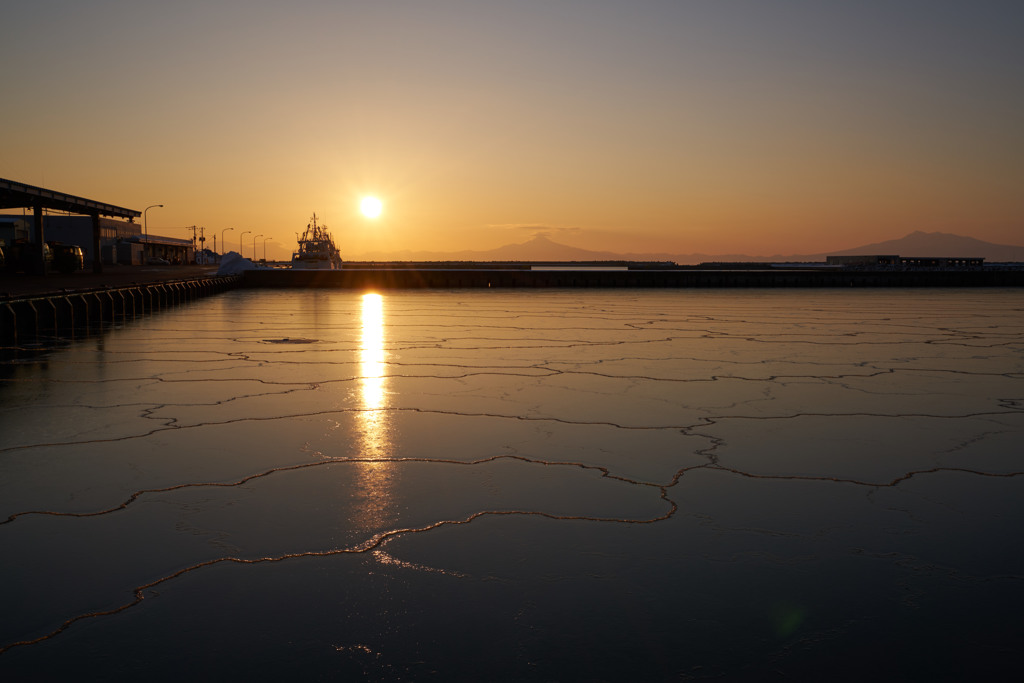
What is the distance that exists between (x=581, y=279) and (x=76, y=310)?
133ft

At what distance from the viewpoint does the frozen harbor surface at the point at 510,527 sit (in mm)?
3945

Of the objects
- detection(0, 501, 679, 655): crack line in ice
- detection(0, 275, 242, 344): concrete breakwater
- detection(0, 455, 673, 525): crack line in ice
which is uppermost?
detection(0, 275, 242, 344): concrete breakwater

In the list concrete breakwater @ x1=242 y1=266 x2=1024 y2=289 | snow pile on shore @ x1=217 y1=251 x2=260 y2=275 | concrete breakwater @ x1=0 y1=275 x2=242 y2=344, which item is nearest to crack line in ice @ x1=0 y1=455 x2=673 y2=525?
concrete breakwater @ x1=0 y1=275 x2=242 y2=344

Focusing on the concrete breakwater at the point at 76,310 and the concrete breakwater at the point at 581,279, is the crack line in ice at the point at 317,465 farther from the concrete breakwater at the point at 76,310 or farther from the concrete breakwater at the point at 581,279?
the concrete breakwater at the point at 581,279

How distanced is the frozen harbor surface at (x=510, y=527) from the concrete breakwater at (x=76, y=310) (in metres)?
7.82

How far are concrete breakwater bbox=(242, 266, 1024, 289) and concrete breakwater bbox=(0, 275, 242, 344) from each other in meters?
24.8

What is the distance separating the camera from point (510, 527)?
568cm

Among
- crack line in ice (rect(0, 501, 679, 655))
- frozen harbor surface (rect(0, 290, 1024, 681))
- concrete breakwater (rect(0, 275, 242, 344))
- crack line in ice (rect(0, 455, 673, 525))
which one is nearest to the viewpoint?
frozen harbor surface (rect(0, 290, 1024, 681))

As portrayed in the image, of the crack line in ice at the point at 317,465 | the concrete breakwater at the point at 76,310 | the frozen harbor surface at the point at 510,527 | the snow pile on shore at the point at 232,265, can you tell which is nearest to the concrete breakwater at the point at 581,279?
the snow pile on shore at the point at 232,265

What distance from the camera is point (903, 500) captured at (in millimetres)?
6375

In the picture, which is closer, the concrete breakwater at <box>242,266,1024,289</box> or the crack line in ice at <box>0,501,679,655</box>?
the crack line in ice at <box>0,501,679,655</box>

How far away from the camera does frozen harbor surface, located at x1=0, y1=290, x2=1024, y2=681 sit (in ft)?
12.9

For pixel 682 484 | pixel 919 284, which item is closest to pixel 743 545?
pixel 682 484

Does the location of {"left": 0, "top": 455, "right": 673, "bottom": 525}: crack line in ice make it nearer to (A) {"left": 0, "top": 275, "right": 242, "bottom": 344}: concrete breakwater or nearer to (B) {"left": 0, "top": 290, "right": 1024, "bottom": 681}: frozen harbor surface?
(B) {"left": 0, "top": 290, "right": 1024, "bottom": 681}: frozen harbor surface
